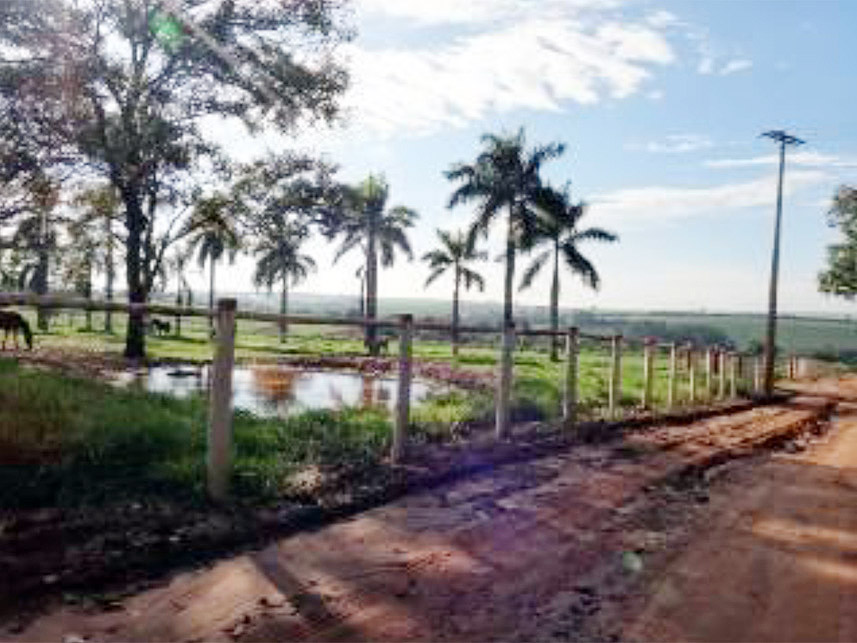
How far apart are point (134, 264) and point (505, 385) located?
2193 cm

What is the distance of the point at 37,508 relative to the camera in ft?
23.0

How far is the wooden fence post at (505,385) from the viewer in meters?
12.8

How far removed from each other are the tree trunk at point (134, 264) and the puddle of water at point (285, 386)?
356 centimetres

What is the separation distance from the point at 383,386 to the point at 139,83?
11.1 m

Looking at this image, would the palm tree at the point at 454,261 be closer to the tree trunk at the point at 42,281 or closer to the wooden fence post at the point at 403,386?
the tree trunk at the point at 42,281

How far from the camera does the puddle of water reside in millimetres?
17641

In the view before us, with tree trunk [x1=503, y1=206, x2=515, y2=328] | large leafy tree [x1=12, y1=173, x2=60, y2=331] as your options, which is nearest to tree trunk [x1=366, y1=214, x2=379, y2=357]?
tree trunk [x1=503, y1=206, x2=515, y2=328]

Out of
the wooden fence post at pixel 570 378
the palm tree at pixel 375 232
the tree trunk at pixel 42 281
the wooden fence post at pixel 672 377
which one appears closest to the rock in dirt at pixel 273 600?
the wooden fence post at pixel 570 378

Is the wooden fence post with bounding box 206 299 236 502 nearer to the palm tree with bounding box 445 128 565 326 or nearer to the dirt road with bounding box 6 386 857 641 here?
the dirt road with bounding box 6 386 857 641

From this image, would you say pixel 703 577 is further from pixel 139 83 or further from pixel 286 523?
pixel 139 83

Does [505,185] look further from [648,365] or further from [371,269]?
[648,365]

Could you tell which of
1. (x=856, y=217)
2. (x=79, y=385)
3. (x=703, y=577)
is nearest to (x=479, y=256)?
(x=856, y=217)

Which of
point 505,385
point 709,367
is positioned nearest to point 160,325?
point 709,367

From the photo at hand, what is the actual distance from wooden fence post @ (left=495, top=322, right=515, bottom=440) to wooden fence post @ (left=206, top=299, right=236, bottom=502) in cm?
550
